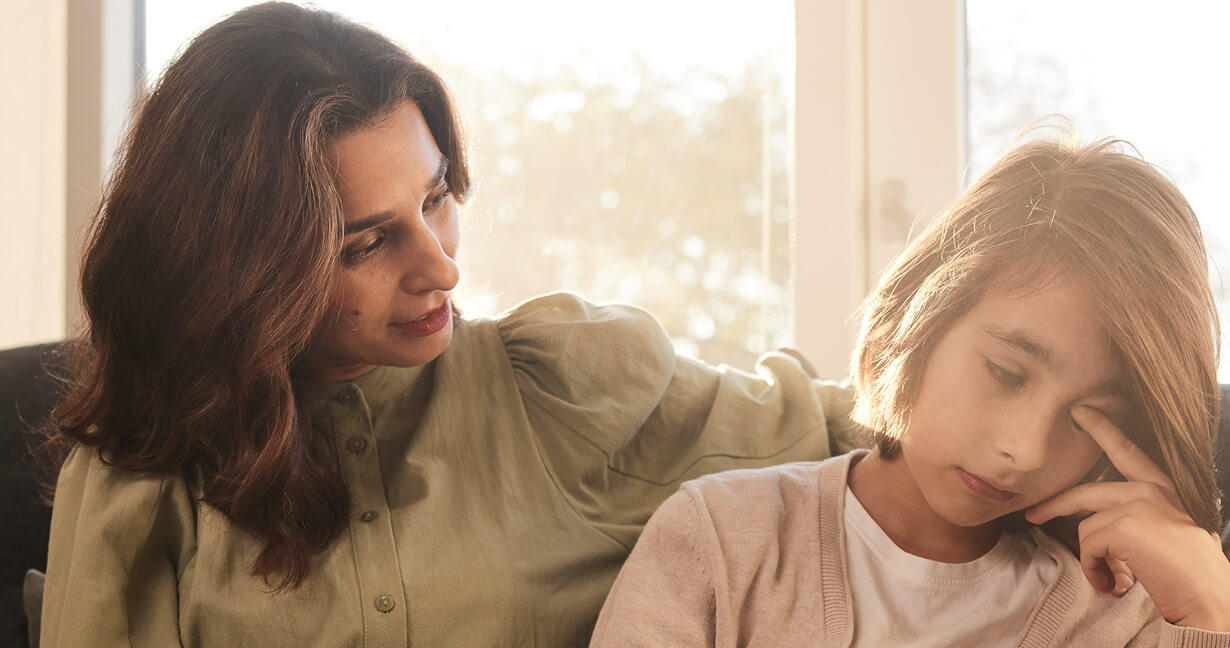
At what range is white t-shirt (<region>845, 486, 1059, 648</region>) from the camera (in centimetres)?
97

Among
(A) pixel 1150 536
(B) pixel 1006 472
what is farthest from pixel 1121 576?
(B) pixel 1006 472

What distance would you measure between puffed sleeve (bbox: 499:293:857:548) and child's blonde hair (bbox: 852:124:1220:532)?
0.29m

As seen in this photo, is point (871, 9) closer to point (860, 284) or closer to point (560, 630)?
point (860, 284)

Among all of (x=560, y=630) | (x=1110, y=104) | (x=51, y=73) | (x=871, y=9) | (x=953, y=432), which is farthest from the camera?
(x=51, y=73)

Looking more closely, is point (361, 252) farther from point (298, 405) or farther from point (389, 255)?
point (298, 405)

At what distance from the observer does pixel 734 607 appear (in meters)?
0.97

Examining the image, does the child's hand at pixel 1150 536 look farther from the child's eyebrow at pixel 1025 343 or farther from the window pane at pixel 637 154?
the window pane at pixel 637 154

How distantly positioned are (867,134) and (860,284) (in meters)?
0.28

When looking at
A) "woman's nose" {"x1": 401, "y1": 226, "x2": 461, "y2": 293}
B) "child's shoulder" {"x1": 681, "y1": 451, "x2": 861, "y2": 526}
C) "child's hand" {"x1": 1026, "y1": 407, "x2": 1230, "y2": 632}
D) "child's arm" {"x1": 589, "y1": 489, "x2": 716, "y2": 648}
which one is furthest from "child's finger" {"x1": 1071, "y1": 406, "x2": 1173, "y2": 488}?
"woman's nose" {"x1": 401, "y1": 226, "x2": 461, "y2": 293}

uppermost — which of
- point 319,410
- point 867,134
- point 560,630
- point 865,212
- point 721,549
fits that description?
point 867,134

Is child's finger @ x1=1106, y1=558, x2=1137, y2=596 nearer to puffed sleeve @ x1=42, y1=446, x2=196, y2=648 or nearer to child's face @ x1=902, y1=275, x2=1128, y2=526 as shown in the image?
child's face @ x1=902, y1=275, x2=1128, y2=526

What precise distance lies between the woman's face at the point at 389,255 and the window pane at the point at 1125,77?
1.12 meters

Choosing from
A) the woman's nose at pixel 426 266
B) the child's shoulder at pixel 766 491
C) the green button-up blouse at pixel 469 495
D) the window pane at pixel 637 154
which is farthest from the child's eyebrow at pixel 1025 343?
the window pane at pixel 637 154

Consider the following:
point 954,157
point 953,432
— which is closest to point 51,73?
point 954,157
